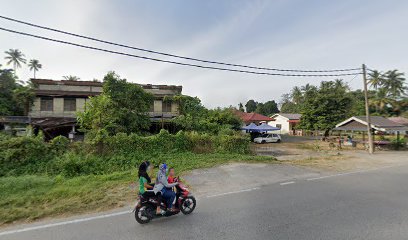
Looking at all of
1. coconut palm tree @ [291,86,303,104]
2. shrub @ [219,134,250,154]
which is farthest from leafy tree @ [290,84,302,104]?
shrub @ [219,134,250,154]

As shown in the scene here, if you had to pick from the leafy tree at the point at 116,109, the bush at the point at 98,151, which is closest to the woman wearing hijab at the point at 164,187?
the bush at the point at 98,151

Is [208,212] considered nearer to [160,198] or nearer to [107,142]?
[160,198]

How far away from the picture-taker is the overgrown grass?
5750 millimetres

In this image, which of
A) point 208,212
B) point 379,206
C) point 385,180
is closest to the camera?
point 208,212

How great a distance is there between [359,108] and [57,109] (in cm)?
5101

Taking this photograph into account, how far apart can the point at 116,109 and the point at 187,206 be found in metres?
13.1

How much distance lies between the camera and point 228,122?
80.0 feet

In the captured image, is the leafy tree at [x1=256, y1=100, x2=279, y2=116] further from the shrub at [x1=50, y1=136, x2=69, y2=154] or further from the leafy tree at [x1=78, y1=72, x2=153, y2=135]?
the shrub at [x1=50, y1=136, x2=69, y2=154]

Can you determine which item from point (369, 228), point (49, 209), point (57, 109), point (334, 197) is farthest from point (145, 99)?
point (369, 228)

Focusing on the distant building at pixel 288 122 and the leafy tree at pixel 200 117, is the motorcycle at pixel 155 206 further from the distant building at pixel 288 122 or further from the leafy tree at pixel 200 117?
the distant building at pixel 288 122

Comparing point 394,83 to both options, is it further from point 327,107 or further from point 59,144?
point 59,144

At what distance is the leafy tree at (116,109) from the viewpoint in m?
15.7

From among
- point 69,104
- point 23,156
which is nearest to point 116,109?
point 23,156

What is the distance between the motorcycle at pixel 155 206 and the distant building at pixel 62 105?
49.5 ft
